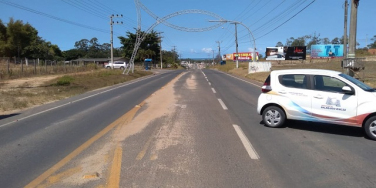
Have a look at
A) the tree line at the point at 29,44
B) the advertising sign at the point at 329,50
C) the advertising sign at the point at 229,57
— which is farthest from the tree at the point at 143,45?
the advertising sign at the point at 229,57

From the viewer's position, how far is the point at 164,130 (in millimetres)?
8523

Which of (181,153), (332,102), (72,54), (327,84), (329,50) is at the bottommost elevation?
(181,153)

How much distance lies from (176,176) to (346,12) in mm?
32498

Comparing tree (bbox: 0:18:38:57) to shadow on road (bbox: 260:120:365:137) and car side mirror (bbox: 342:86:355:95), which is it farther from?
car side mirror (bbox: 342:86:355:95)

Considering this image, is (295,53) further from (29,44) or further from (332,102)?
(332,102)

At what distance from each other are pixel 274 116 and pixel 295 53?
238 feet

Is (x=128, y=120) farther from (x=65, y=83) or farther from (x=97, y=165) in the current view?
(x=65, y=83)

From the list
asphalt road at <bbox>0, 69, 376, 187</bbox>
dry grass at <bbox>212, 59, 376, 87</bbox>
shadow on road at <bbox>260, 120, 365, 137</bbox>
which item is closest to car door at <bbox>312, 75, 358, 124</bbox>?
asphalt road at <bbox>0, 69, 376, 187</bbox>

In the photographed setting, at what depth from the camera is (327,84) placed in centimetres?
809

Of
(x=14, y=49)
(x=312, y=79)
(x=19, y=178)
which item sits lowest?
(x=19, y=178)

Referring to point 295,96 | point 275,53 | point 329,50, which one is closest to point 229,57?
point 275,53

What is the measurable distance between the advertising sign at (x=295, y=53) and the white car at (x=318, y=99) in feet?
234

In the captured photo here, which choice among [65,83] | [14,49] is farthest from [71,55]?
[65,83]

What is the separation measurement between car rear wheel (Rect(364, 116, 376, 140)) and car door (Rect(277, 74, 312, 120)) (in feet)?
4.20
